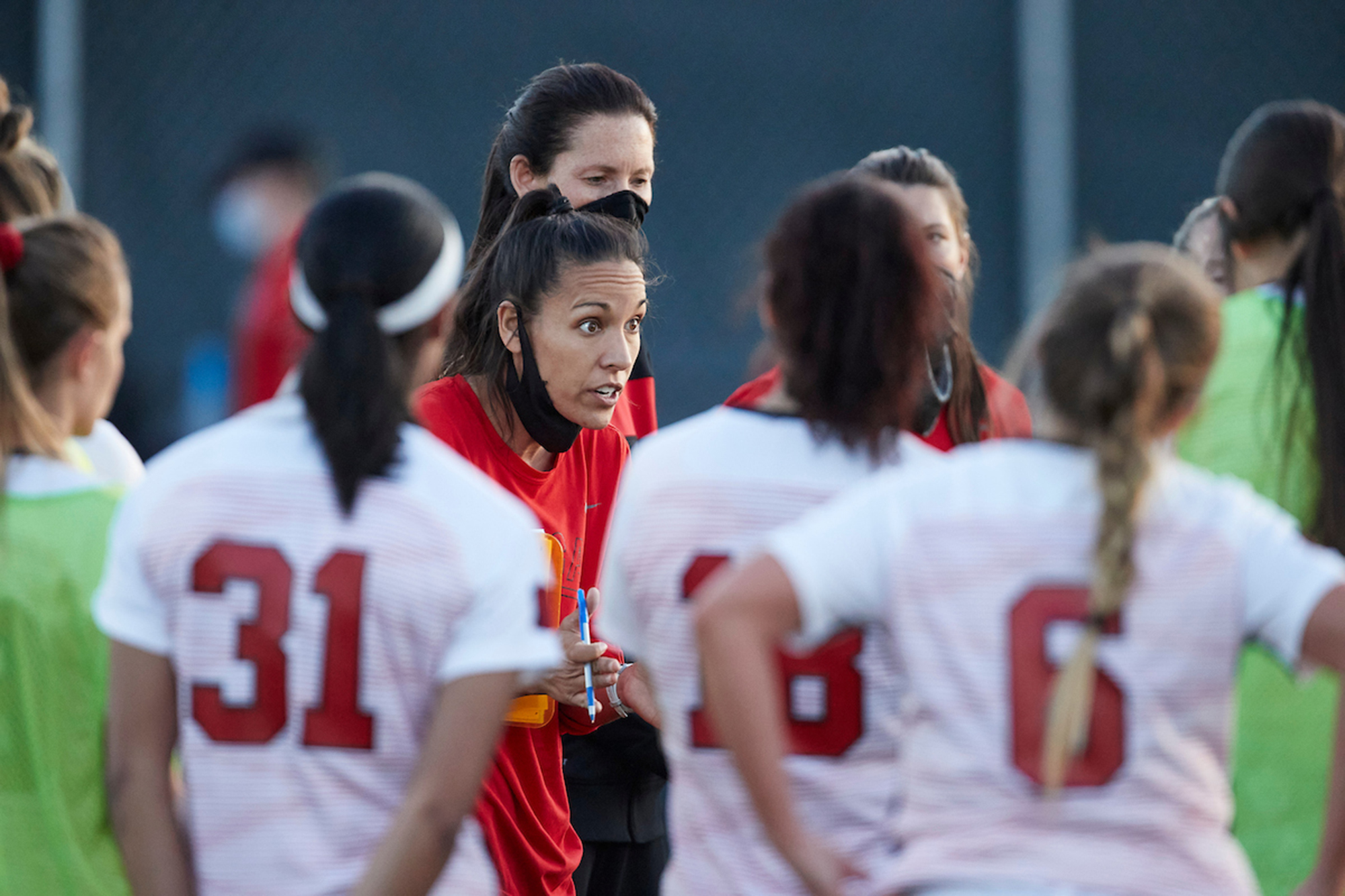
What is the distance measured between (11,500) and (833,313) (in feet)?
3.54

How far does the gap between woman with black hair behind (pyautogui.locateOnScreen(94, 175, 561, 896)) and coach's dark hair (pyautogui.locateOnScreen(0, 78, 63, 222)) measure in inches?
41.8

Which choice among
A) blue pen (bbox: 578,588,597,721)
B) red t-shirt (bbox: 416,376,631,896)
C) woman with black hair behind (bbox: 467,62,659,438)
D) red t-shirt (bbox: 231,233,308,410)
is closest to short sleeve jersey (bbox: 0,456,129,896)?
red t-shirt (bbox: 416,376,631,896)

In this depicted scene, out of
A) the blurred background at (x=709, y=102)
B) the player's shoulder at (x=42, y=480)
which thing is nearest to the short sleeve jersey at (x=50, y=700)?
the player's shoulder at (x=42, y=480)

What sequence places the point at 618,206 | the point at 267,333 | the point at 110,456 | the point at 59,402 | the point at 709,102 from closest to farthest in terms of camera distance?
the point at 59,402 → the point at 110,456 → the point at 618,206 → the point at 267,333 → the point at 709,102

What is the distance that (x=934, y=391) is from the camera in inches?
101

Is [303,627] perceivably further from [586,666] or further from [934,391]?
[934,391]

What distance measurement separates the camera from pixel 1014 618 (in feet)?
5.27

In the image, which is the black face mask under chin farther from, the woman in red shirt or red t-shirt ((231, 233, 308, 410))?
red t-shirt ((231, 233, 308, 410))

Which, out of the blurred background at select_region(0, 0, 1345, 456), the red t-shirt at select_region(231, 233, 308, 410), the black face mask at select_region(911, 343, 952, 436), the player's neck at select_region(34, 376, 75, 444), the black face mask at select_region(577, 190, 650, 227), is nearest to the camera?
the player's neck at select_region(34, 376, 75, 444)

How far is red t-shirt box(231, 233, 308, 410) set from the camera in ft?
14.9

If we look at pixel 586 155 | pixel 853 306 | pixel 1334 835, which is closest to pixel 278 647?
pixel 853 306

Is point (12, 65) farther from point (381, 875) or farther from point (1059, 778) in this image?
point (1059, 778)

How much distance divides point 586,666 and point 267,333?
97.6 inches

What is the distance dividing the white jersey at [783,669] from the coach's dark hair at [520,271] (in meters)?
0.91
